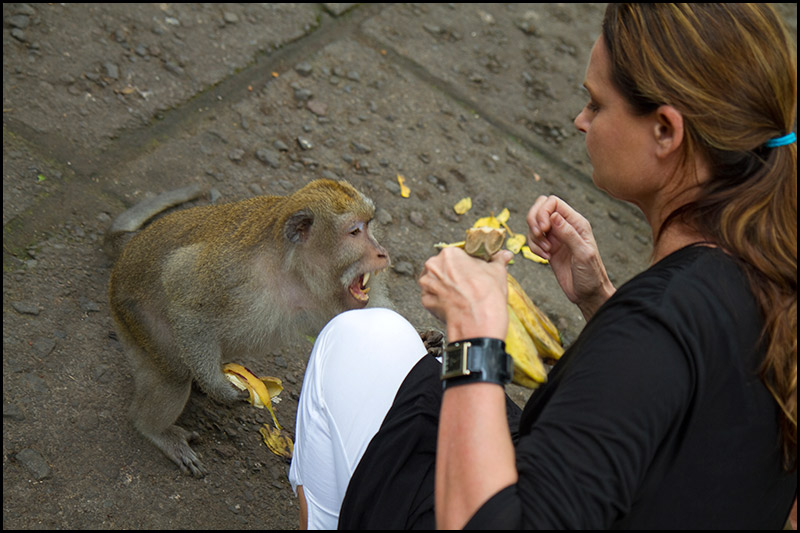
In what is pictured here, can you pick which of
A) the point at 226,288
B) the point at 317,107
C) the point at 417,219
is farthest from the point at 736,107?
the point at 317,107

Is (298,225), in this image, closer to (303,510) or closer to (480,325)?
(303,510)

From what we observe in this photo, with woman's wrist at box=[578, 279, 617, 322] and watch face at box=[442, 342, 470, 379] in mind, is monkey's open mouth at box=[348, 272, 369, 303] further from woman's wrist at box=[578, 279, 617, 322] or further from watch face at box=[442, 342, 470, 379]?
watch face at box=[442, 342, 470, 379]

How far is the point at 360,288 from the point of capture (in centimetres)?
258

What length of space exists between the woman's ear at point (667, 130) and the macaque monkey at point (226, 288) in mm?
1119

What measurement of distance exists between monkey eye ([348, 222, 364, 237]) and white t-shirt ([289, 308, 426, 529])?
1.81ft

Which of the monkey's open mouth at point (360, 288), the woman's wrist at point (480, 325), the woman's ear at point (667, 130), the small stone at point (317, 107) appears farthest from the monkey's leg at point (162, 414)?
the small stone at point (317, 107)

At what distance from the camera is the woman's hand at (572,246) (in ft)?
6.86

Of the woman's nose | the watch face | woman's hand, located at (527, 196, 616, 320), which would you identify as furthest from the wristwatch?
woman's hand, located at (527, 196, 616, 320)

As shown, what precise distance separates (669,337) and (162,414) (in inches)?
66.7

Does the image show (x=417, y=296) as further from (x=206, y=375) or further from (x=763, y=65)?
(x=763, y=65)

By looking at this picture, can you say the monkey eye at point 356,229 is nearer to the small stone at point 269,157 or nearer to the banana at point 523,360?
the banana at point 523,360

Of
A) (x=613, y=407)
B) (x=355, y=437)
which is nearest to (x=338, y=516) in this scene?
(x=355, y=437)

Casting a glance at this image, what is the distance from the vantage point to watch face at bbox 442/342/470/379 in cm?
137

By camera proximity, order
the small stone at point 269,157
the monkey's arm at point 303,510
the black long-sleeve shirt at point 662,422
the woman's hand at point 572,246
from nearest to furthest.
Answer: the black long-sleeve shirt at point 662,422 → the monkey's arm at point 303,510 → the woman's hand at point 572,246 → the small stone at point 269,157
